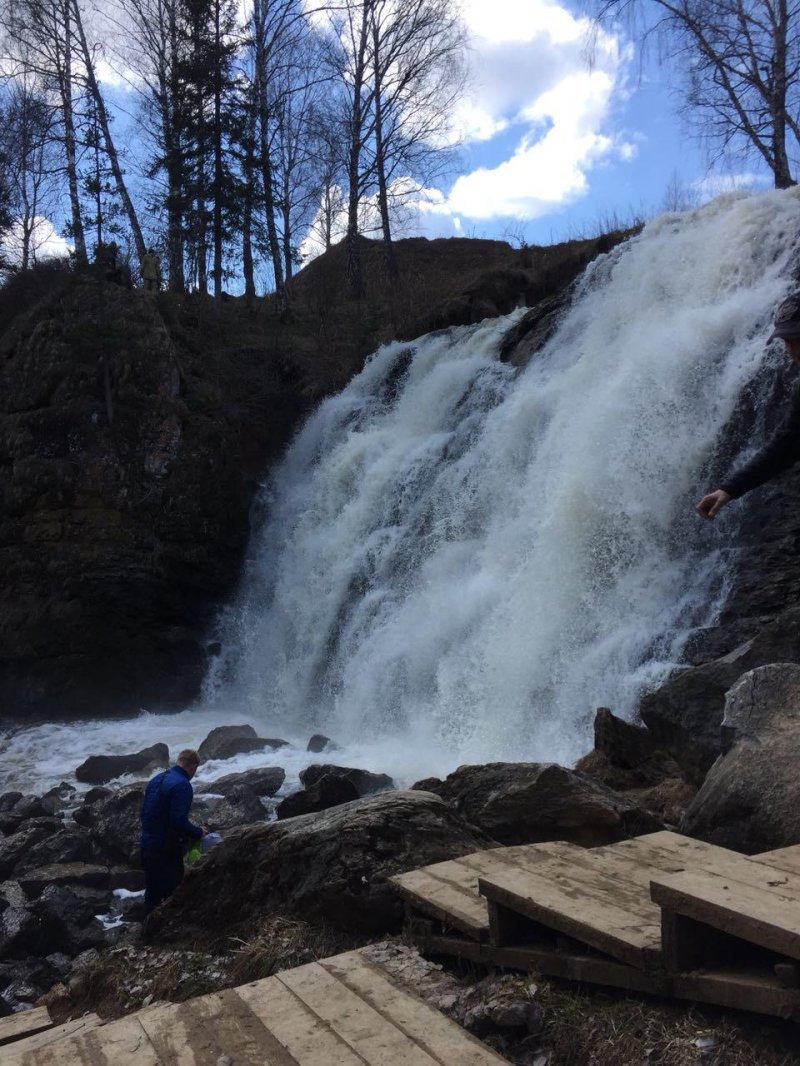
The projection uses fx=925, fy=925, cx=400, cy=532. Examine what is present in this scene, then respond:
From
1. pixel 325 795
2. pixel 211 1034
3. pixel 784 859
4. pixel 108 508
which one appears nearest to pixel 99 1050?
pixel 211 1034

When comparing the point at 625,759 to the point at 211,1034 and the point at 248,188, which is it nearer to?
the point at 211,1034

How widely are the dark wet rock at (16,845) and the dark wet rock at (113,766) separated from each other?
2418 millimetres

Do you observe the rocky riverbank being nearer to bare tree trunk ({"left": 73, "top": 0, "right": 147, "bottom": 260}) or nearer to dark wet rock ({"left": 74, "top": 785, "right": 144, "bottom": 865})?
dark wet rock ({"left": 74, "top": 785, "right": 144, "bottom": 865})

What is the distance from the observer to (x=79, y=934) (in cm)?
654

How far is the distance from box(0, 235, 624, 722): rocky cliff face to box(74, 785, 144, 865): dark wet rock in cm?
663

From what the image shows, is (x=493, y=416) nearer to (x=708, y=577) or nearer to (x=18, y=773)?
(x=708, y=577)

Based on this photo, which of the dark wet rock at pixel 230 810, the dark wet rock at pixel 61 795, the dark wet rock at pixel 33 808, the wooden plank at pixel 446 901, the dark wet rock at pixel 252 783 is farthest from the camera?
the dark wet rock at pixel 61 795

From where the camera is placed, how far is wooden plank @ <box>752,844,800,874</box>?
2.75 m

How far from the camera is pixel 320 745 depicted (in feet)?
37.5

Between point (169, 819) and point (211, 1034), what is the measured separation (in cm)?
383

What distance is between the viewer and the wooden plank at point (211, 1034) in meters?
2.64

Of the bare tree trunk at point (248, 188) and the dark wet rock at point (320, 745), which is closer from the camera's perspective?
the dark wet rock at point (320, 745)

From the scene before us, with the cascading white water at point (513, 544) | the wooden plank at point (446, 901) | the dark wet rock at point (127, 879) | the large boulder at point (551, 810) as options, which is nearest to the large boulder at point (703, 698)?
the large boulder at point (551, 810)

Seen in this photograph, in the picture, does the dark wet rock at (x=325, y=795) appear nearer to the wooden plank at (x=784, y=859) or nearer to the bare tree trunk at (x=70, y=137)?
the wooden plank at (x=784, y=859)
